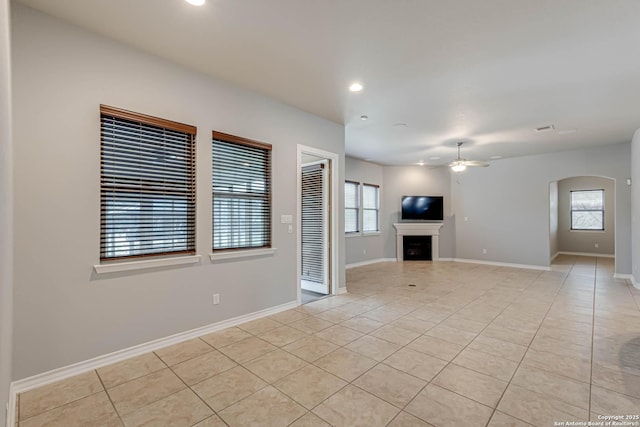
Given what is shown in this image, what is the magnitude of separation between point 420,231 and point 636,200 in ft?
14.8

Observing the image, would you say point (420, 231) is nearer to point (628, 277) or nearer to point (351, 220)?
point (351, 220)

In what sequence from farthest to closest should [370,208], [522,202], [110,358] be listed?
[370,208]
[522,202]
[110,358]

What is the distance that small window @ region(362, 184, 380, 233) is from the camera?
28.1ft

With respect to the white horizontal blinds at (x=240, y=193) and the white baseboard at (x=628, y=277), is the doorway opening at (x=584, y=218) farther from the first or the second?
the white horizontal blinds at (x=240, y=193)

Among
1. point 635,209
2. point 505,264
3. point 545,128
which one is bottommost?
point 505,264

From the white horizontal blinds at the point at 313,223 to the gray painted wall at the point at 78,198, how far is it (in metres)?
2.19

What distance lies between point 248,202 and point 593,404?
3.63m

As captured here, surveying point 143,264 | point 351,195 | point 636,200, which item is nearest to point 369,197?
point 351,195

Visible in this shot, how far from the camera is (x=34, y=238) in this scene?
2.34m

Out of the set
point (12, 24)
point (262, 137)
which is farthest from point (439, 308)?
point (12, 24)

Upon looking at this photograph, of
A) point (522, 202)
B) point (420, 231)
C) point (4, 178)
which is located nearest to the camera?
point (4, 178)

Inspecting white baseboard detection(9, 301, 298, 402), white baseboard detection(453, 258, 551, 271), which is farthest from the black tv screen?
white baseboard detection(9, 301, 298, 402)

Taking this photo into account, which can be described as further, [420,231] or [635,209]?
[420,231]

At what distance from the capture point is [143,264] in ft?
9.39
